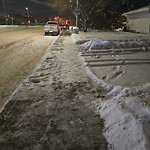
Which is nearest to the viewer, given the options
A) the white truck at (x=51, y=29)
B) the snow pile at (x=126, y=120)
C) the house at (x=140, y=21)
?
the snow pile at (x=126, y=120)

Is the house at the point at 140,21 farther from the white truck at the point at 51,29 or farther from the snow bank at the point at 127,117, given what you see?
the snow bank at the point at 127,117

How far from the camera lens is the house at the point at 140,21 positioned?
28.9 m

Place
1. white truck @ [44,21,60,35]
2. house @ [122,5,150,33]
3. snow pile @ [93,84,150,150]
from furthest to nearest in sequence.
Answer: white truck @ [44,21,60,35] < house @ [122,5,150,33] < snow pile @ [93,84,150,150]

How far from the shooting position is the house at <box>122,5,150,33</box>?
2891 centimetres

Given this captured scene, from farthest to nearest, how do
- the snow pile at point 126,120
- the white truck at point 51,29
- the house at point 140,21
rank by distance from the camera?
the white truck at point 51,29 → the house at point 140,21 → the snow pile at point 126,120

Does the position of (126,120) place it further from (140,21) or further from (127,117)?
(140,21)

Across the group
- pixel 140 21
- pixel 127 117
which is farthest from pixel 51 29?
pixel 127 117

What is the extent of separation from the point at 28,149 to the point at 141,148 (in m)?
1.64

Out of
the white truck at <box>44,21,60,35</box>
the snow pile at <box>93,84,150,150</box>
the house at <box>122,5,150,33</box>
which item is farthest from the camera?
the white truck at <box>44,21,60,35</box>

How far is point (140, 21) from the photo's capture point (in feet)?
105

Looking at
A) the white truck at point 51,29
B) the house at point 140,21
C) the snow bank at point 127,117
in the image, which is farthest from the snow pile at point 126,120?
the white truck at point 51,29

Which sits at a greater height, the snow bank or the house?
the snow bank

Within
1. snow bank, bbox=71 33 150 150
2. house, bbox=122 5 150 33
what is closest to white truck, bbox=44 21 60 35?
house, bbox=122 5 150 33

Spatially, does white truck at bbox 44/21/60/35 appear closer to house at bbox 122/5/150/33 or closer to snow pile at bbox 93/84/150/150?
house at bbox 122/5/150/33
